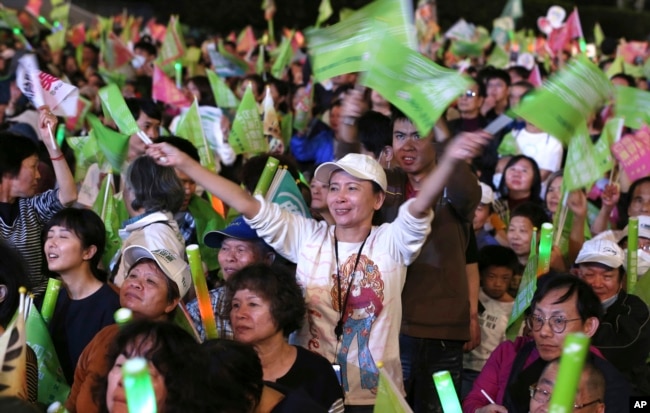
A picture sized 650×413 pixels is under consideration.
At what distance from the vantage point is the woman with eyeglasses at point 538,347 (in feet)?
10.9

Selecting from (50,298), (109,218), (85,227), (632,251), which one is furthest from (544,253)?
(109,218)

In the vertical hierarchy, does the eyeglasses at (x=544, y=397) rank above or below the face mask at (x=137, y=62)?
below

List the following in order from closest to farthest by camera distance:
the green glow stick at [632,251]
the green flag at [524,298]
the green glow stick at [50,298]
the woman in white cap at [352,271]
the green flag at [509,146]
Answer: the woman in white cap at [352,271]
the green glow stick at [50,298]
the green flag at [524,298]
the green glow stick at [632,251]
the green flag at [509,146]

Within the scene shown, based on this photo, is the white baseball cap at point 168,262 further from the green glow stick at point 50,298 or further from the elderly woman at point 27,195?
the elderly woman at point 27,195

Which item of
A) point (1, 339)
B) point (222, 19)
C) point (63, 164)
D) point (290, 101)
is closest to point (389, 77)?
point (1, 339)

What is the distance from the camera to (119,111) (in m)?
4.11

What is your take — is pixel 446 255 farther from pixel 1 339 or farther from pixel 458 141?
pixel 1 339

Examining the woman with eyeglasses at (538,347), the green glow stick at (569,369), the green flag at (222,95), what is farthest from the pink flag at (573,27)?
the green glow stick at (569,369)

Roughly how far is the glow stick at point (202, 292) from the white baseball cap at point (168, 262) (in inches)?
8.2

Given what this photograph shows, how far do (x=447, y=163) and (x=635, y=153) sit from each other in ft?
8.07

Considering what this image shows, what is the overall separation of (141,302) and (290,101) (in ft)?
18.0

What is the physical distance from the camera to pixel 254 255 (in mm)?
3891

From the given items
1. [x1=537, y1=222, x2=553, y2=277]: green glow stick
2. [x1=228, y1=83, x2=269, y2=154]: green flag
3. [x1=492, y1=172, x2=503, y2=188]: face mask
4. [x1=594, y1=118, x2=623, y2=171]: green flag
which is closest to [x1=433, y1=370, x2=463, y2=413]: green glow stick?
[x1=537, y1=222, x2=553, y2=277]: green glow stick

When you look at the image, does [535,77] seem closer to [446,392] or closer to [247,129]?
[247,129]
